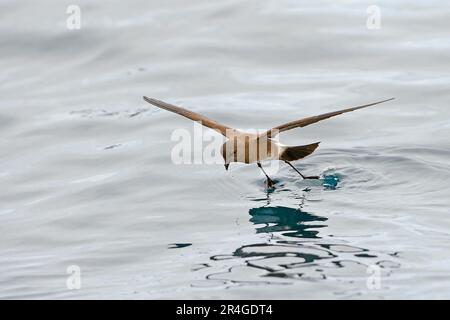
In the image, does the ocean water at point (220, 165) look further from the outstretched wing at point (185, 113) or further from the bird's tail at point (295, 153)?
the outstretched wing at point (185, 113)

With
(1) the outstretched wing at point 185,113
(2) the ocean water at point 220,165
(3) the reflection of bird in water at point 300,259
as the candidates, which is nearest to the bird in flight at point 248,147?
(1) the outstretched wing at point 185,113

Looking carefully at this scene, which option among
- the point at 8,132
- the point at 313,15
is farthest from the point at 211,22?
the point at 8,132

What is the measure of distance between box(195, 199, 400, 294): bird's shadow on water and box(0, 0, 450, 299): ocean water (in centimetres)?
2

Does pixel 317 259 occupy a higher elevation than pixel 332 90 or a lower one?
lower

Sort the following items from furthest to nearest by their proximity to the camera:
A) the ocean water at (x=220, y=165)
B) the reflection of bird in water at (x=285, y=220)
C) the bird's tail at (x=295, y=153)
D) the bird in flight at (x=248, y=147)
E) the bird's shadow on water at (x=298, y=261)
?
the bird's tail at (x=295, y=153)
the bird in flight at (x=248, y=147)
the reflection of bird in water at (x=285, y=220)
the ocean water at (x=220, y=165)
the bird's shadow on water at (x=298, y=261)

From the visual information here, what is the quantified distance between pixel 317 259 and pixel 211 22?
7.11 meters

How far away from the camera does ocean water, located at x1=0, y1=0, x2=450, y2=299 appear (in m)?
7.10

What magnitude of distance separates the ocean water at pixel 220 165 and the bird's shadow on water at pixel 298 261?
0.02 metres

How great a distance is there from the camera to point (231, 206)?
863 centimetres

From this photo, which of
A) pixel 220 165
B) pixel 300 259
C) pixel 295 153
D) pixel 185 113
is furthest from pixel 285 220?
pixel 220 165

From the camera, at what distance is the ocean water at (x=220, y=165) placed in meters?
7.10

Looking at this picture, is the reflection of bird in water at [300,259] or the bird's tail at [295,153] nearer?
the reflection of bird in water at [300,259]

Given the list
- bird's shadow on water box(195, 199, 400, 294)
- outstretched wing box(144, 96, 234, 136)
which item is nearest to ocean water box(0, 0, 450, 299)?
bird's shadow on water box(195, 199, 400, 294)
